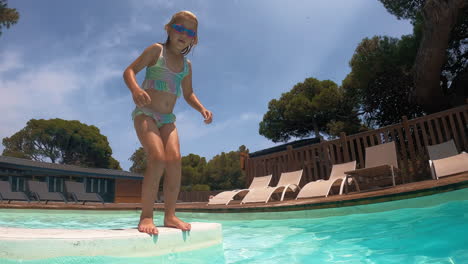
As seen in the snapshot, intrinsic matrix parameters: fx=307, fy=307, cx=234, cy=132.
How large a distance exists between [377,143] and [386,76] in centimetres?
726

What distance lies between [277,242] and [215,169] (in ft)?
104

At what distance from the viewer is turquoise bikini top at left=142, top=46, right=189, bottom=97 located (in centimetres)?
249

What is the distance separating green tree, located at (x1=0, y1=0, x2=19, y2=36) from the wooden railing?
1438cm

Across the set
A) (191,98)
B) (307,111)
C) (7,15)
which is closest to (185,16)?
(191,98)

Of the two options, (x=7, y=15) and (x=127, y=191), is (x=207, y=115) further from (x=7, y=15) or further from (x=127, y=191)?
(x=127, y=191)

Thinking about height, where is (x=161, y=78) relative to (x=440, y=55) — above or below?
below

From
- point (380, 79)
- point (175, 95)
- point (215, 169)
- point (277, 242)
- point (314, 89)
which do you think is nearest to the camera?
point (175, 95)

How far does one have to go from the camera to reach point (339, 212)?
4.51m

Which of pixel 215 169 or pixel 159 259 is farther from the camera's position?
pixel 215 169

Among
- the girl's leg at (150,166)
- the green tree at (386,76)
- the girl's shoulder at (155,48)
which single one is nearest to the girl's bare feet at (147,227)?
the girl's leg at (150,166)

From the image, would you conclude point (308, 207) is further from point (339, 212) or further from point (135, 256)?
point (135, 256)

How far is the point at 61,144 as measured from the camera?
41.6 metres

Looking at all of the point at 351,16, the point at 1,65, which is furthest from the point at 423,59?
the point at 1,65

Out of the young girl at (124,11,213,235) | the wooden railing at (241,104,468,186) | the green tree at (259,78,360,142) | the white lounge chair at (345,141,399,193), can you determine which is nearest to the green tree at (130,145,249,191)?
the green tree at (259,78,360,142)
